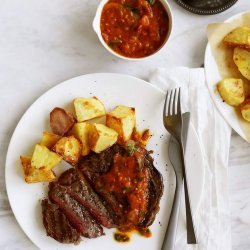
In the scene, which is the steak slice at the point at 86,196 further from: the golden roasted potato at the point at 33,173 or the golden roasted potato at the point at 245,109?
the golden roasted potato at the point at 245,109

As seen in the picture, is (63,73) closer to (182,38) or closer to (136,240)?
(182,38)

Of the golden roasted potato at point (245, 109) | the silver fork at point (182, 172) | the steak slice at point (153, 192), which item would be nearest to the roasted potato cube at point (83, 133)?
the steak slice at point (153, 192)

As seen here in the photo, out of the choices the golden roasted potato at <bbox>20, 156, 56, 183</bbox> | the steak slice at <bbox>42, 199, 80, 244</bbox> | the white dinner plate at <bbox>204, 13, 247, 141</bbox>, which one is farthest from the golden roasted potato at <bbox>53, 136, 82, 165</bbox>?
the white dinner plate at <bbox>204, 13, 247, 141</bbox>

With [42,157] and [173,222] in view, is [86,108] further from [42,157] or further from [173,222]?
[173,222]

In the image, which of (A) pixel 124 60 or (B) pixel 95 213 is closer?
(B) pixel 95 213

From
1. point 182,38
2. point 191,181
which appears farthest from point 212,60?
point 191,181

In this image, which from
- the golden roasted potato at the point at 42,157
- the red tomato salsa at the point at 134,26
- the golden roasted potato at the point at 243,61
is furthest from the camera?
the golden roasted potato at the point at 243,61
